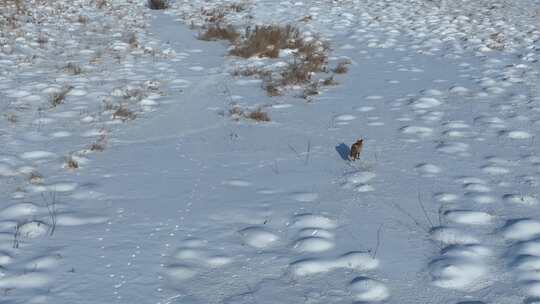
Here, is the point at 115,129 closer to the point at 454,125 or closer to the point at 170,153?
the point at 170,153

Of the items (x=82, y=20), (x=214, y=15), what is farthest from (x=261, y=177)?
(x=214, y=15)

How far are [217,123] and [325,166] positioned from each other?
1.58 metres

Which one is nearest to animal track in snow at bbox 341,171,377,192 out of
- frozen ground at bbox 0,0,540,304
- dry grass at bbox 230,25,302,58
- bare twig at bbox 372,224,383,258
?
frozen ground at bbox 0,0,540,304

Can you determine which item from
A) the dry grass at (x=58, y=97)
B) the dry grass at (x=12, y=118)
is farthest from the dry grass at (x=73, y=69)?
the dry grass at (x=12, y=118)

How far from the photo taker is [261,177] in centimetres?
507

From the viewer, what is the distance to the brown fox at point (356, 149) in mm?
5316

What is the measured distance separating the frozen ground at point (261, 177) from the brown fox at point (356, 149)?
0.26 feet

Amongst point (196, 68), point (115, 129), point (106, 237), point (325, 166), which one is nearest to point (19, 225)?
point (106, 237)

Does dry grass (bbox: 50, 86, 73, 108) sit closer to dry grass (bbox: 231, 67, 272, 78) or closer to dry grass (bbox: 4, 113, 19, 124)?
dry grass (bbox: 4, 113, 19, 124)

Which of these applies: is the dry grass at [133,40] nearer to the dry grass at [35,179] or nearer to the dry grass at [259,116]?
the dry grass at [259,116]

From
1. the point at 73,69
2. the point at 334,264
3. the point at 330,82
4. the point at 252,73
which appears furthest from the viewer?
the point at 252,73

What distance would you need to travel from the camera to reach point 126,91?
281 inches

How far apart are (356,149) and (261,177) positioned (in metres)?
0.93

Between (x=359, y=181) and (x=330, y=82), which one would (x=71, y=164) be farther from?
(x=330, y=82)
